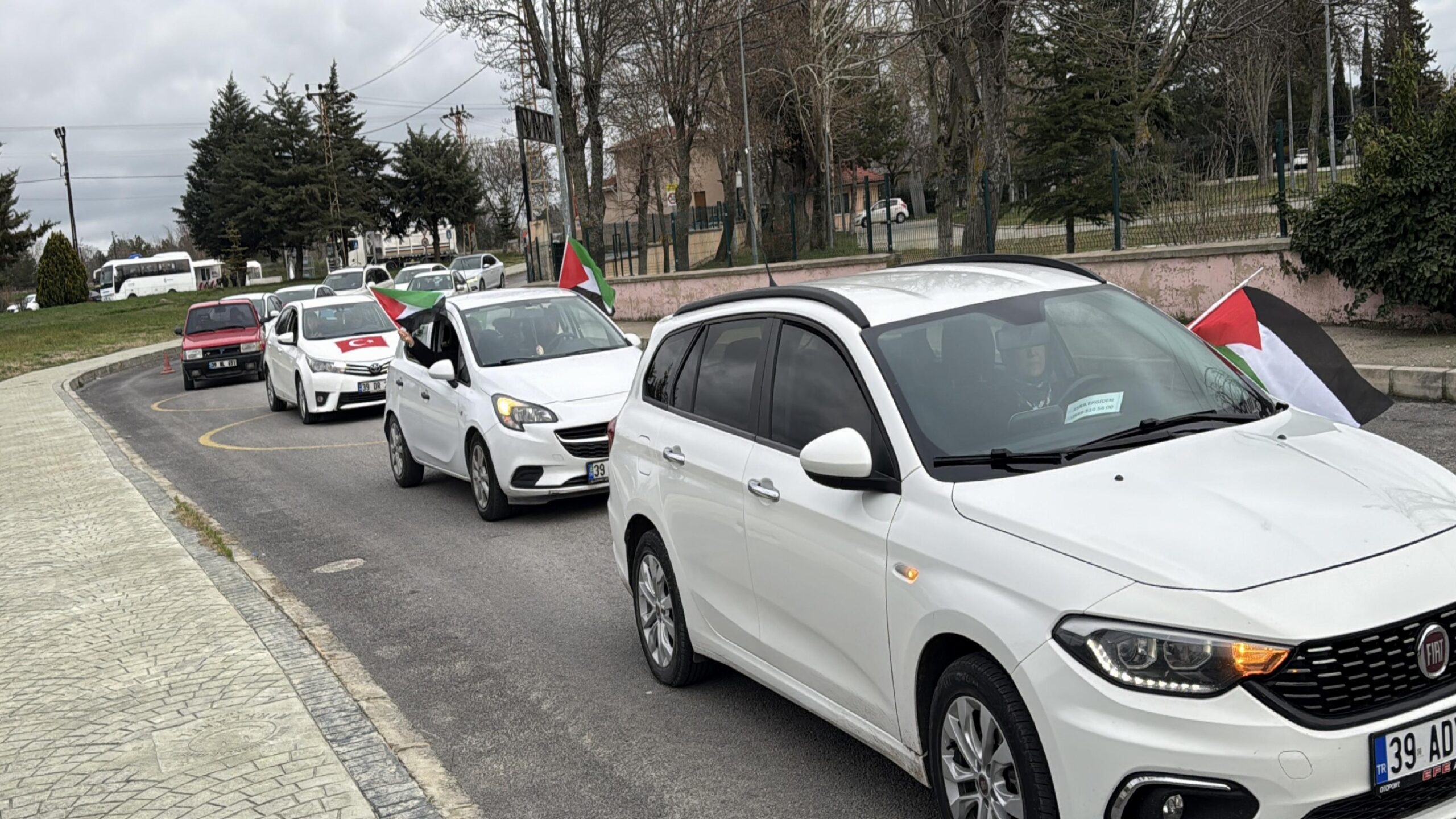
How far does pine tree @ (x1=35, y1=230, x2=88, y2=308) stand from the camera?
3019 inches

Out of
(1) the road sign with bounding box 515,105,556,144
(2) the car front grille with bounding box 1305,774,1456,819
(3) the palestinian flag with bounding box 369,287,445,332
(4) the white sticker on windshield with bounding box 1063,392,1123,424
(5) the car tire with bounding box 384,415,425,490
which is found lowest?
(5) the car tire with bounding box 384,415,425,490

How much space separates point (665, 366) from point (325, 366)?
44.6 feet

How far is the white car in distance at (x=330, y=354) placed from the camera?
18.7 m

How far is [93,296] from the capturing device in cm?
9050

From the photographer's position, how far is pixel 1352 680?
3213 millimetres

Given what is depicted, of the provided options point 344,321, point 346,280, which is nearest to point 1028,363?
point 344,321

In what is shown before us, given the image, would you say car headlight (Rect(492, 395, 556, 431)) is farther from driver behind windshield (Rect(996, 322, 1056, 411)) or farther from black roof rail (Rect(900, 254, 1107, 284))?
driver behind windshield (Rect(996, 322, 1056, 411))

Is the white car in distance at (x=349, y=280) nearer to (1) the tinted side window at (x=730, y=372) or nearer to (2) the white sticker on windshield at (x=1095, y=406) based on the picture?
(1) the tinted side window at (x=730, y=372)

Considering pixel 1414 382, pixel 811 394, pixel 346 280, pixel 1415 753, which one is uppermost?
pixel 346 280

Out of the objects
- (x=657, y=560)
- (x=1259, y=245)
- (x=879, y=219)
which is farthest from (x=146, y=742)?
(x=879, y=219)

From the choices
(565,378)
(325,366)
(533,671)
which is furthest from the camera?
(325,366)

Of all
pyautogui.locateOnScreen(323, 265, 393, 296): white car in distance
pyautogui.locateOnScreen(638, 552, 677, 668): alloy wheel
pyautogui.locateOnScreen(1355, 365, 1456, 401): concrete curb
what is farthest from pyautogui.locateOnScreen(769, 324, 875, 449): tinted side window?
pyautogui.locateOnScreen(323, 265, 393, 296): white car in distance

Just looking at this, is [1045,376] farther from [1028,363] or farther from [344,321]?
[344,321]

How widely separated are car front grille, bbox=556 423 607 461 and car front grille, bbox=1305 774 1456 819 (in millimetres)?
7366
